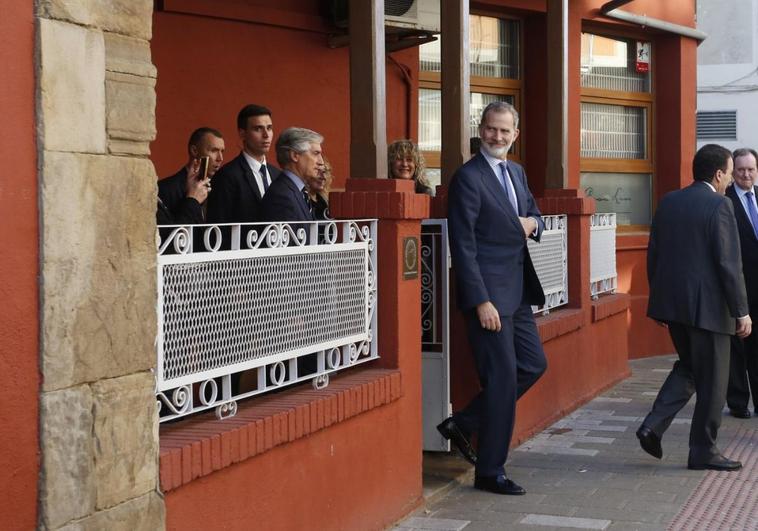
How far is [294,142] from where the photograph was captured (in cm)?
586

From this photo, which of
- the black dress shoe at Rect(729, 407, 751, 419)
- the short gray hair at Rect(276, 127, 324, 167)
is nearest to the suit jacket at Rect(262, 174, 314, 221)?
the short gray hair at Rect(276, 127, 324, 167)

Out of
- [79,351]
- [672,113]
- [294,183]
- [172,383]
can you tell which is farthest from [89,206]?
[672,113]

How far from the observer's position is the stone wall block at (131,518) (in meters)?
3.88

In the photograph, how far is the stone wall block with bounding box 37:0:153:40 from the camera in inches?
148

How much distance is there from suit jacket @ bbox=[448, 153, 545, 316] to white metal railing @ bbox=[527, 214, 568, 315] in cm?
213

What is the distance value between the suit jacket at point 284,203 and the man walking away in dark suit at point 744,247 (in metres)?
4.54

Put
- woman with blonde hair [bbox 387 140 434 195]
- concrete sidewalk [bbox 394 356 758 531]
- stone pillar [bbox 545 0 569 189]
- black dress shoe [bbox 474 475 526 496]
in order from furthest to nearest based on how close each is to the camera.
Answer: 1. stone pillar [bbox 545 0 569 189]
2. woman with blonde hair [bbox 387 140 434 195]
3. black dress shoe [bbox 474 475 526 496]
4. concrete sidewalk [bbox 394 356 758 531]

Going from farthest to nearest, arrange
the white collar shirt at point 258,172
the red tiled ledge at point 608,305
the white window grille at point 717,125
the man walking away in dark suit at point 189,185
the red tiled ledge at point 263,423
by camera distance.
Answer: the white window grille at point 717,125, the red tiled ledge at point 608,305, the white collar shirt at point 258,172, the man walking away in dark suit at point 189,185, the red tiled ledge at point 263,423

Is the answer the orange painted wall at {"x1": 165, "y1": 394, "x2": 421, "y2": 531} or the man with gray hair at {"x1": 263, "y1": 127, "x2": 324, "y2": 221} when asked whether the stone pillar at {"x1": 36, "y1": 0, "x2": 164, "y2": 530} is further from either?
the man with gray hair at {"x1": 263, "y1": 127, "x2": 324, "y2": 221}

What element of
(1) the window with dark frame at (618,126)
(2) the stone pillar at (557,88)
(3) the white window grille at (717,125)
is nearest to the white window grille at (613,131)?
(1) the window with dark frame at (618,126)

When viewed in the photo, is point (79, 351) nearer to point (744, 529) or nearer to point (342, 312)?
point (342, 312)

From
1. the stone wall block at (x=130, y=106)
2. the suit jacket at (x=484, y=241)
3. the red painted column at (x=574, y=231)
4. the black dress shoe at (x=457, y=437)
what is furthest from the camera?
the red painted column at (x=574, y=231)

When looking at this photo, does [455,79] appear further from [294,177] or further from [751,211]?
[751,211]

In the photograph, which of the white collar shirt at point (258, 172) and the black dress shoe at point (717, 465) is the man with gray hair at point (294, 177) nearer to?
the white collar shirt at point (258, 172)
